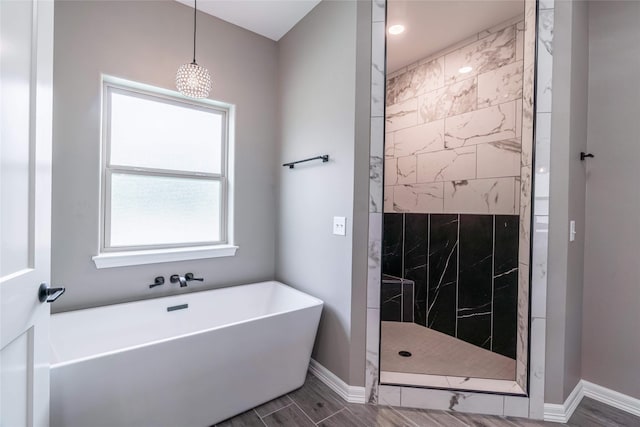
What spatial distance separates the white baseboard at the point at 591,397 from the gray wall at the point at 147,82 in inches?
84.4

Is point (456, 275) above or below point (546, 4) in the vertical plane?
below

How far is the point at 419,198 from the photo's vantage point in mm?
2988

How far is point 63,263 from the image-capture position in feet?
5.97

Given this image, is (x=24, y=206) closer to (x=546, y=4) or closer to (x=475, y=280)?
(x=546, y=4)

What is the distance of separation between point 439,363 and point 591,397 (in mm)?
910

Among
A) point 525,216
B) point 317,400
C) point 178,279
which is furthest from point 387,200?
point 178,279

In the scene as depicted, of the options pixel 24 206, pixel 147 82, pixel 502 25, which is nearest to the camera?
pixel 24 206

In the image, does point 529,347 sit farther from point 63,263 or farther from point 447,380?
point 63,263

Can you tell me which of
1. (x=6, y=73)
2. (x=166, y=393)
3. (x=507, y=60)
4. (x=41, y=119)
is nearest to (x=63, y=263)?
(x=166, y=393)

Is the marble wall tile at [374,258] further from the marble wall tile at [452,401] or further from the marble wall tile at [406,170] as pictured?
the marble wall tile at [406,170]

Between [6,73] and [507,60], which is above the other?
[507,60]

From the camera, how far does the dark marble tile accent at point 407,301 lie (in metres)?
2.88

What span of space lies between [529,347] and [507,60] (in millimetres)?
2130

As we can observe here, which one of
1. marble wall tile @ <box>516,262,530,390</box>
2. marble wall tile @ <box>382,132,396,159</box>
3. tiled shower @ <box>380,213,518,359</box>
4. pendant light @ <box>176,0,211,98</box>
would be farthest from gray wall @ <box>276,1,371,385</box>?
marble wall tile @ <box>382,132,396,159</box>
